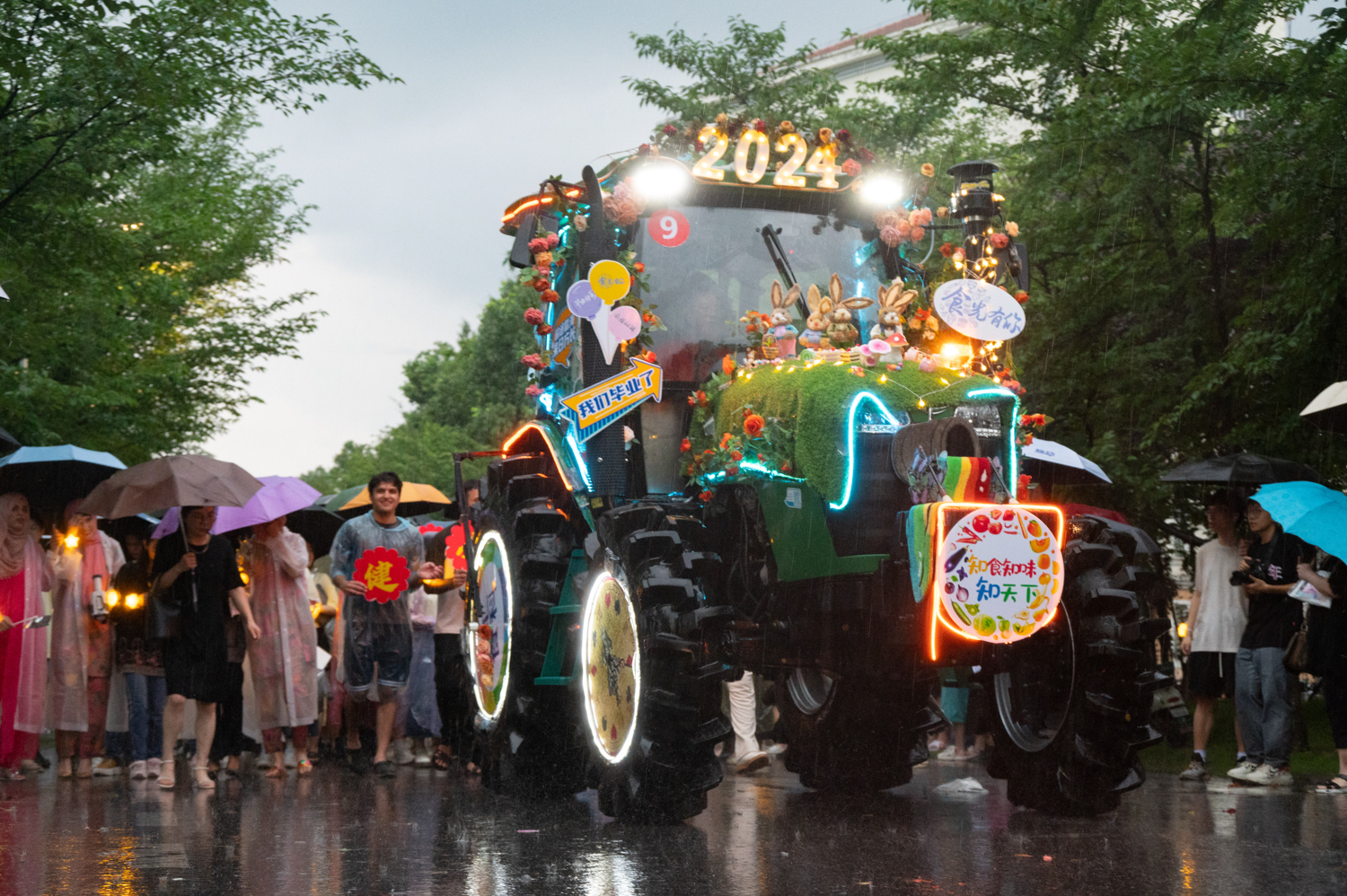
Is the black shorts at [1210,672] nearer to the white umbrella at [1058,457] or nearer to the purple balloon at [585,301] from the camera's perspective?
the white umbrella at [1058,457]

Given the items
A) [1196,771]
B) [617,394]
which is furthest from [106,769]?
[1196,771]

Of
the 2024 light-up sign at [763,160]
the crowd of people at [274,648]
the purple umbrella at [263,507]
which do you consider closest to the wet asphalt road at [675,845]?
the crowd of people at [274,648]

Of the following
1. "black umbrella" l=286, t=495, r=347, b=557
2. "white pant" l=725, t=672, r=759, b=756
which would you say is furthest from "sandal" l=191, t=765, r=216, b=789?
"black umbrella" l=286, t=495, r=347, b=557

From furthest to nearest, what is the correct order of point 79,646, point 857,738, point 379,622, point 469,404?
point 469,404 → point 79,646 → point 379,622 → point 857,738

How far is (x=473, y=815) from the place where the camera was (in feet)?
28.7

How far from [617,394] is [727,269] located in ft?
3.46

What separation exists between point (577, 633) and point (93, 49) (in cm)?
826

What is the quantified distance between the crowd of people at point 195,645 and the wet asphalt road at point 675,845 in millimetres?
1353

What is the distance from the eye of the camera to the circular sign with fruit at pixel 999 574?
670cm

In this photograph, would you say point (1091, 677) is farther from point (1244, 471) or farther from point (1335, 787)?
point (1244, 471)

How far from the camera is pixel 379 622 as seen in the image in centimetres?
1184

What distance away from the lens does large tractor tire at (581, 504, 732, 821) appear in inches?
287

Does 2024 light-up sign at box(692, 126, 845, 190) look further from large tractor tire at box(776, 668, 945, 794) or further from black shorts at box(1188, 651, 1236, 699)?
black shorts at box(1188, 651, 1236, 699)

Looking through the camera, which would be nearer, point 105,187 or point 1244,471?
point 1244,471
